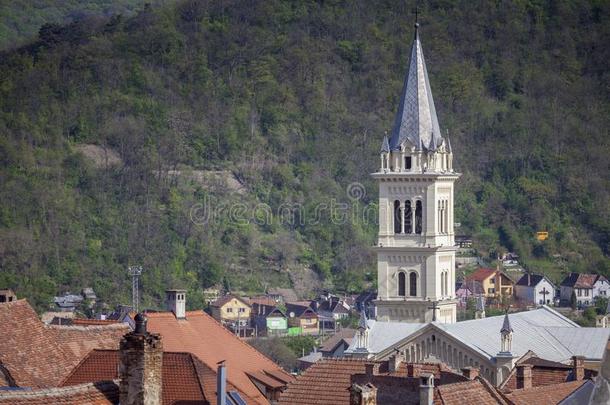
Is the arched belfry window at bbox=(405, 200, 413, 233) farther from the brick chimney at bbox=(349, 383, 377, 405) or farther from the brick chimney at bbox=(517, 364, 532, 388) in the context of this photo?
the brick chimney at bbox=(349, 383, 377, 405)

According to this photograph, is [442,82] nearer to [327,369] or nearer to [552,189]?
[552,189]

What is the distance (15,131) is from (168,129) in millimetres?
13106

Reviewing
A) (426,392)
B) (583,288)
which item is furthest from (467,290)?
(426,392)

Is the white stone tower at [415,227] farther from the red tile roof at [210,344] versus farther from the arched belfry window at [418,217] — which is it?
the red tile roof at [210,344]

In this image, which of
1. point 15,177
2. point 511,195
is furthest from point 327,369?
point 511,195

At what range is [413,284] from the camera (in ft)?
214

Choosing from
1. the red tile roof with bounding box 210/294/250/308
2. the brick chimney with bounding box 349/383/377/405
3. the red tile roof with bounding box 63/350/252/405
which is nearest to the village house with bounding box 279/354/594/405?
the red tile roof with bounding box 63/350/252/405

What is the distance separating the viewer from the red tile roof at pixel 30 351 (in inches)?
998

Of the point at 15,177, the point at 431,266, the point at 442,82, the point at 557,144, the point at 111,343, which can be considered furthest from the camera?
the point at 442,82

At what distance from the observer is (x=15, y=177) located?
132 meters

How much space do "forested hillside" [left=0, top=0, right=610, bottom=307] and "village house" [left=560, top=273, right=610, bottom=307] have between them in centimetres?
779

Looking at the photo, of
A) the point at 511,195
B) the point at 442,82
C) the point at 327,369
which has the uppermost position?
the point at 442,82

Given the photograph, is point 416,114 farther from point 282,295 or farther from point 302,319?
point 282,295

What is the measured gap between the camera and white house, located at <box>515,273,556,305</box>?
112 metres
